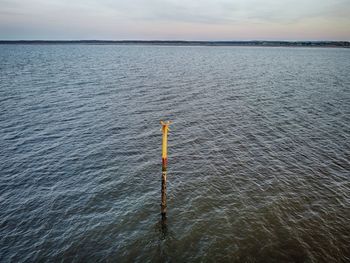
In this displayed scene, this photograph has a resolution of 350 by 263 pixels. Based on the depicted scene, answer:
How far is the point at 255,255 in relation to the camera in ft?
59.9

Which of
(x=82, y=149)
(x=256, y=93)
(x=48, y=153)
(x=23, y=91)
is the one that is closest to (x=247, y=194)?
(x=82, y=149)

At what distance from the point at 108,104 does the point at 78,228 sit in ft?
118

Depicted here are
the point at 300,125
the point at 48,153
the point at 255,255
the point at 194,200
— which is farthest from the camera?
the point at 300,125

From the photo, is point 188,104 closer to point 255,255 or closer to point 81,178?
point 81,178

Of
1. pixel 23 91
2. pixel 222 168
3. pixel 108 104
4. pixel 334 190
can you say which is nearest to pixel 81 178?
pixel 222 168

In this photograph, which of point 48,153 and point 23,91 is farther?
point 23,91

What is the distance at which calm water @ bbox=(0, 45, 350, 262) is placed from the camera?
19.1 metres

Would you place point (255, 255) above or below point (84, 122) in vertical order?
above

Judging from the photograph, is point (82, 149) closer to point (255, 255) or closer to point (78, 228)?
point (78, 228)

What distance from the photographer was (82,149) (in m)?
33.6

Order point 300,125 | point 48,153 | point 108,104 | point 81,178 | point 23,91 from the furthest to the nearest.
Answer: point 23,91
point 108,104
point 300,125
point 48,153
point 81,178

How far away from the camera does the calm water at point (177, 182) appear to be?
19062 mm

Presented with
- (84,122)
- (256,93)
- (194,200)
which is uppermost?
(194,200)

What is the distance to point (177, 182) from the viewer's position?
89.0ft
